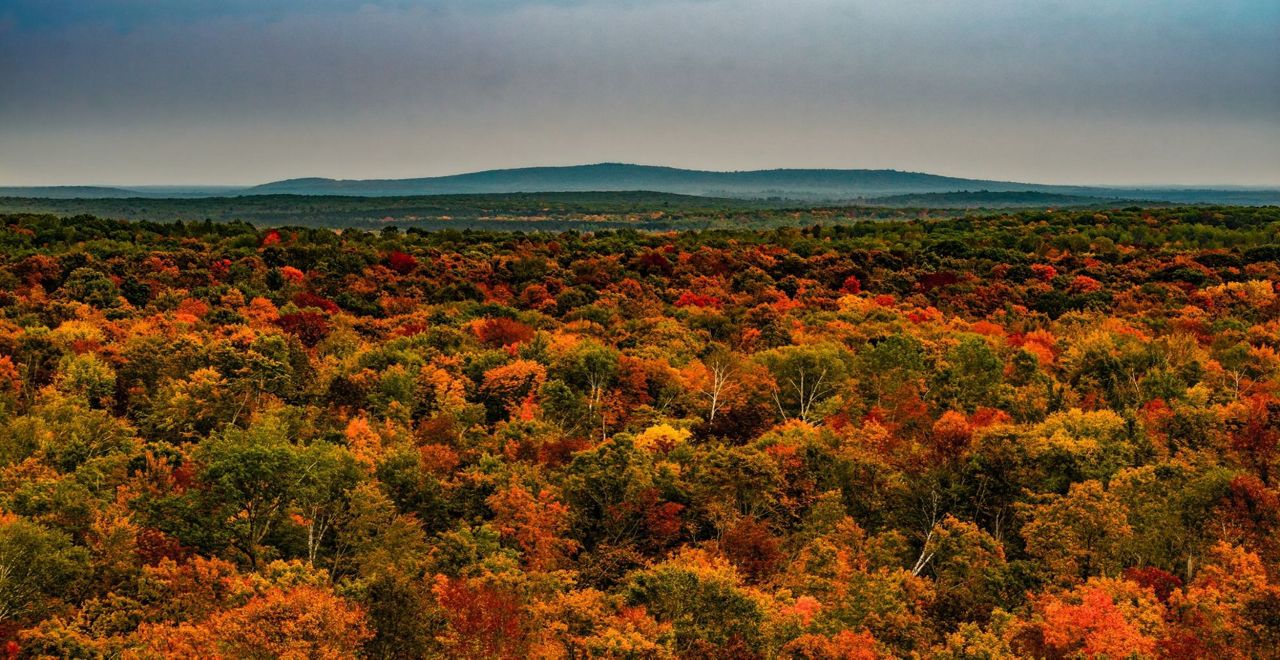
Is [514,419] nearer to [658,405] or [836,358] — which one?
[658,405]

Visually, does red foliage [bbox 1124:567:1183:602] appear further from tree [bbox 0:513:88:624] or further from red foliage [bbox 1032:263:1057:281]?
red foliage [bbox 1032:263:1057:281]

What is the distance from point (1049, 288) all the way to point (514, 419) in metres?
71.9

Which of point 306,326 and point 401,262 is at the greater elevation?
point 401,262

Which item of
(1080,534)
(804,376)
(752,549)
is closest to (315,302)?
(804,376)

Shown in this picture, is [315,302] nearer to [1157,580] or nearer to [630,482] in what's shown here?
[630,482]

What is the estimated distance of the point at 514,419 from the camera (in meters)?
55.1

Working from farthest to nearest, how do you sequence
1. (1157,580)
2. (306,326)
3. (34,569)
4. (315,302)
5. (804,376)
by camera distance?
1. (315,302)
2. (306,326)
3. (804,376)
4. (1157,580)
5. (34,569)

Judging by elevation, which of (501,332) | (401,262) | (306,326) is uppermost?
(401,262)

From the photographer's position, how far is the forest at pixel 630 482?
32.9 meters

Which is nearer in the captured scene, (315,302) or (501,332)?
(501,332)

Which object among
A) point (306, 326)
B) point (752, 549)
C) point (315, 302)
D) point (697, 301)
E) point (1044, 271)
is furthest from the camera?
point (1044, 271)

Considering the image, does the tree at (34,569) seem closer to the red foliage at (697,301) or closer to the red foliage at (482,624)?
the red foliage at (482,624)

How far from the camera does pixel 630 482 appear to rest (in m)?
45.8

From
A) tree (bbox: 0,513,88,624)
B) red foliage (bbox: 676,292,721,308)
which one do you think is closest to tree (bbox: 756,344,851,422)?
red foliage (bbox: 676,292,721,308)
